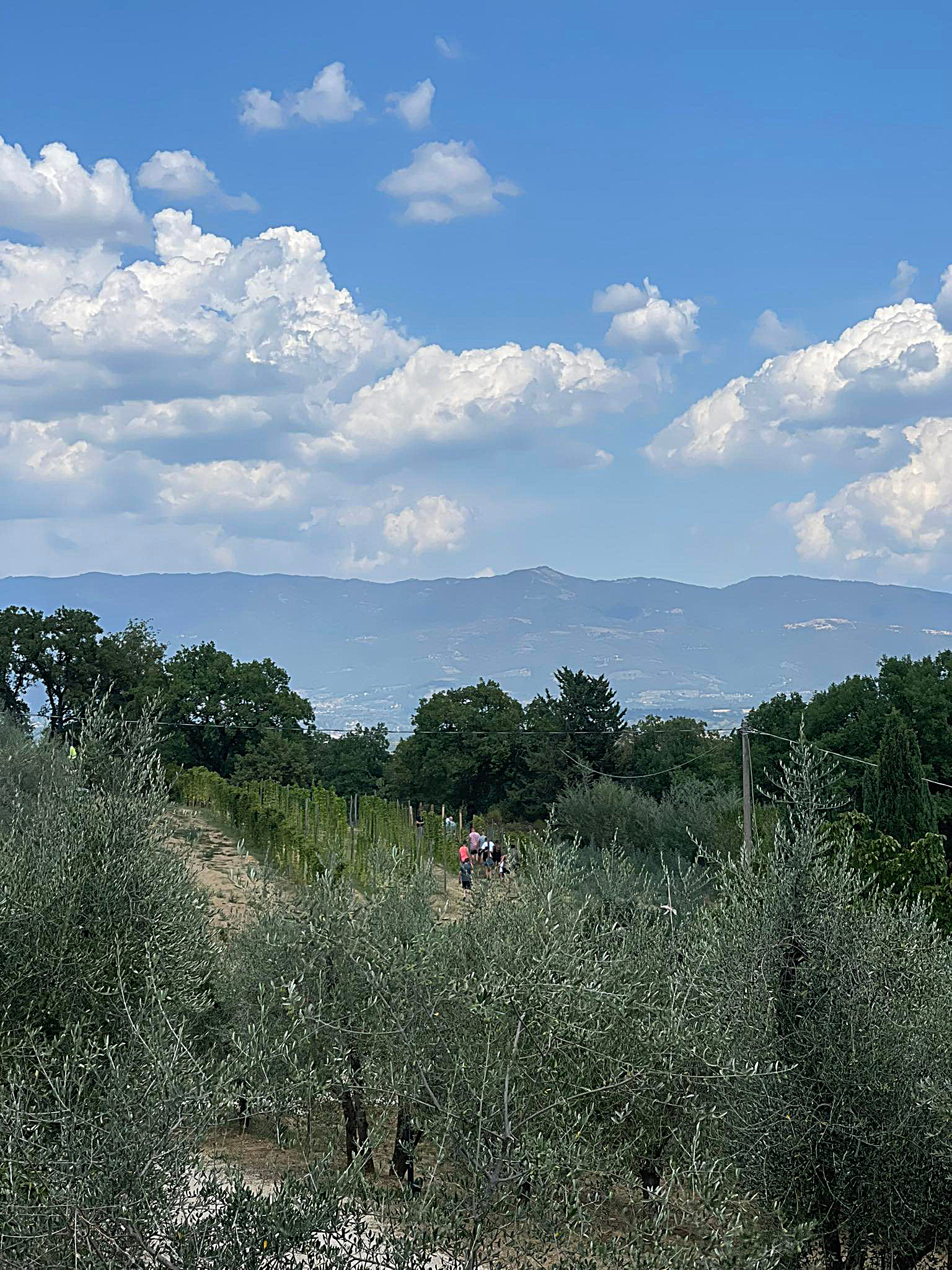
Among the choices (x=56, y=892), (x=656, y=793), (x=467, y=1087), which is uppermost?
(x=56, y=892)

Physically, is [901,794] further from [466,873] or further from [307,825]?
[307,825]

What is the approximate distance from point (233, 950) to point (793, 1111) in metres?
6.65

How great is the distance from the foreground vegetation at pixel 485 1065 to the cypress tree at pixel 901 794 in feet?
65.4

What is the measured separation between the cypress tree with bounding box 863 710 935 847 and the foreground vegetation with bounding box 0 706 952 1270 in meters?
19.9

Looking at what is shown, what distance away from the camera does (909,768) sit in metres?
28.5

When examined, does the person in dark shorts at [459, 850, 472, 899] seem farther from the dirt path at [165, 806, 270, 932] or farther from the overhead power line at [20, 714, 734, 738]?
the overhead power line at [20, 714, 734, 738]

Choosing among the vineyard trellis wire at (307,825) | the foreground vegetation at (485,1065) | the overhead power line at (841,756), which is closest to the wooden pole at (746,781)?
the overhead power line at (841,756)

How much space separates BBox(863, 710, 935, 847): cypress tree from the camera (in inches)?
1123

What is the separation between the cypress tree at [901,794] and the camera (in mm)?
28516

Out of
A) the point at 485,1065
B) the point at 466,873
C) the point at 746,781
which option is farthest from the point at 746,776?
the point at 485,1065

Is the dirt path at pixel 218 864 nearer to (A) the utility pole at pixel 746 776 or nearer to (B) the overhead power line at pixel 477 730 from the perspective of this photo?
(B) the overhead power line at pixel 477 730

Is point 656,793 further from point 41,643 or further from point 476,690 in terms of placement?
point 41,643

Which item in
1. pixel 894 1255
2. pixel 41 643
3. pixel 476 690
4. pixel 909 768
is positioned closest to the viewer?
pixel 894 1255

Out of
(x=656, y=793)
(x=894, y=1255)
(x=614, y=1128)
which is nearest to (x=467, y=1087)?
(x=614, y=1128)
